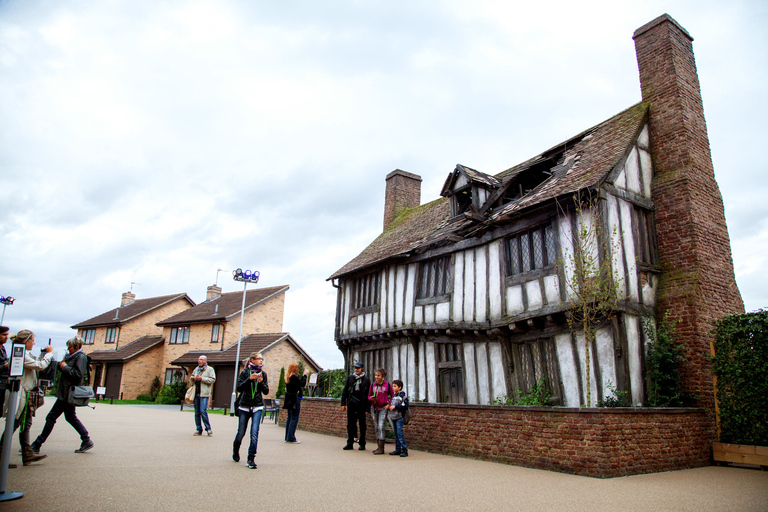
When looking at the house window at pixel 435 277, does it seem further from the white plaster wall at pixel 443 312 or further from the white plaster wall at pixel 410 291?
the white plaster wall at pixel 443 312

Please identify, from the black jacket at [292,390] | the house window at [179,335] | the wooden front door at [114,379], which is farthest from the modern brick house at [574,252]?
the wooden front door at [114,379]

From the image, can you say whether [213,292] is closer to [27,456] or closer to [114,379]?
[114,379]

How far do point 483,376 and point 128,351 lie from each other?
30.2 m

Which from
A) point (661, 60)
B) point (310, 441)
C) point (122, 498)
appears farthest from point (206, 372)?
point (661, 60)

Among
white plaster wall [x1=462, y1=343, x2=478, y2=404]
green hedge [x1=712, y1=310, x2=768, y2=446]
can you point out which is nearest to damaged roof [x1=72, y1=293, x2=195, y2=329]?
white plaster wall [x1=462, y1=343, x2=478, y2=404]

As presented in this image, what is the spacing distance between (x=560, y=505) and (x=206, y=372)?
26.2ft

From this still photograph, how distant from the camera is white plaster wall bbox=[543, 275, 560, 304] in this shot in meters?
10.7

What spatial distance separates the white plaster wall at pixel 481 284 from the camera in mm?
12438

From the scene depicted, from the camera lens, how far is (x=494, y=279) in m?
12.4

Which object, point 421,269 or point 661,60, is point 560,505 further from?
point 661,60

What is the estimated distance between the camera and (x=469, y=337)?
12961 millimetres

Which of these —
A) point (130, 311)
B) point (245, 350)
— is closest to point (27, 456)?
point (245, 350)

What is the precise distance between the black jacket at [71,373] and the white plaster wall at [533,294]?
849 centimetres

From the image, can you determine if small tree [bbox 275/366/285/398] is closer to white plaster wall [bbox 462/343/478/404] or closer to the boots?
white plaster wall [bbox 462/343/478/404]
